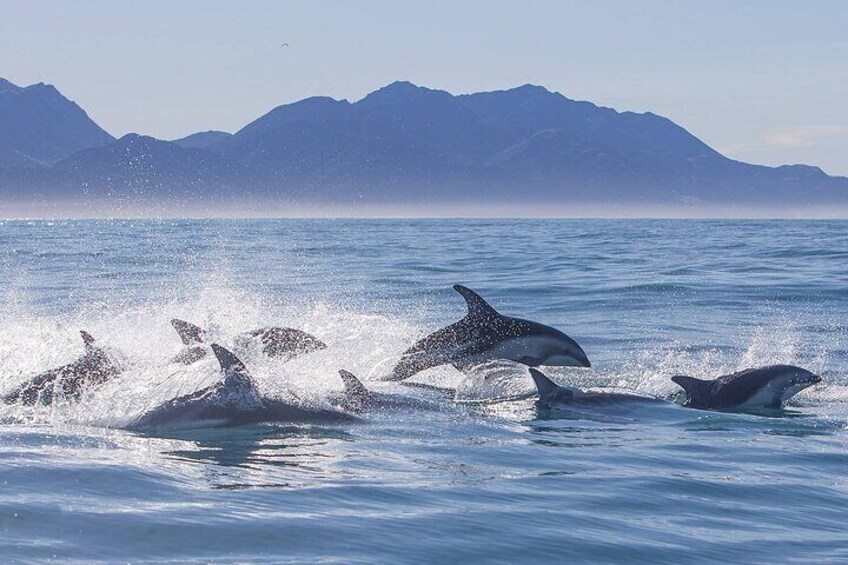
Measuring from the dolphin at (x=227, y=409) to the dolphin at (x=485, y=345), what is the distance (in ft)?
14.4

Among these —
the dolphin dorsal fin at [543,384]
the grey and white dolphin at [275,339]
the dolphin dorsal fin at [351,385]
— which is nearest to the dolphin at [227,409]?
the dolphin dorsal fin at [351,385]

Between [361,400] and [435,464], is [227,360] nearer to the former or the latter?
[361,400]

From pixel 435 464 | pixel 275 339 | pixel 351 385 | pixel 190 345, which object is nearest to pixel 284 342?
pixel 275 339

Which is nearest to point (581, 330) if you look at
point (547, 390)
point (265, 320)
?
point (265, 320)

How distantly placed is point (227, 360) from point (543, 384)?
12.4 feet

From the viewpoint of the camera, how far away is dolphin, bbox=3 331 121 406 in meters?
13.0

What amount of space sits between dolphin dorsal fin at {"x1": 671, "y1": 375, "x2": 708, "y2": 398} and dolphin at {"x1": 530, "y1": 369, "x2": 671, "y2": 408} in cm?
50

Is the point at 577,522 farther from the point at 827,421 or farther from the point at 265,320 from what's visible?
the point at 265,320

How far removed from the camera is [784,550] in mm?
8242

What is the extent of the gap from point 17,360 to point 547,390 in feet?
22.7

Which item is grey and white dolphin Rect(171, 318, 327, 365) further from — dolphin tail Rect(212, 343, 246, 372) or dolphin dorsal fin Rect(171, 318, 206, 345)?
dolphin tail Rect(212, 343, 246, 372)

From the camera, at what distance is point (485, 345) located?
16766 millimetres

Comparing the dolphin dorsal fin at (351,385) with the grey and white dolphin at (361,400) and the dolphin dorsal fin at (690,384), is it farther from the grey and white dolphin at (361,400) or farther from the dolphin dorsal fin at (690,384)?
the dolphin dorsal fin at (690,384)

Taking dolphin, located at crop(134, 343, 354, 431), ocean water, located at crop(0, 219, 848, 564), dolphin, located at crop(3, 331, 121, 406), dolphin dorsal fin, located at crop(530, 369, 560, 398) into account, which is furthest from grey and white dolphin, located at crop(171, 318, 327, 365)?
dolphin dorsal fin, located at crop(530, 369, 560, 398)
